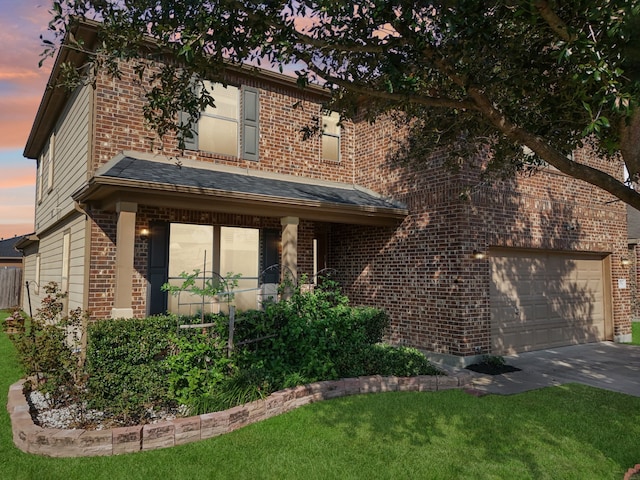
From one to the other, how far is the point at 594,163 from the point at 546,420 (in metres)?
9.29

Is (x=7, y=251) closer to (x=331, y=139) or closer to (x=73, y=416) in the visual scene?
(x=331, y=139)

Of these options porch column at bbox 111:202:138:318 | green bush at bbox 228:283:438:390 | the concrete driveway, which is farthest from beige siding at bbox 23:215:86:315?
the concrete driveway

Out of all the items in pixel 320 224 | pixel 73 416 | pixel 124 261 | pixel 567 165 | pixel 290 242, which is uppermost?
pixel 320 224

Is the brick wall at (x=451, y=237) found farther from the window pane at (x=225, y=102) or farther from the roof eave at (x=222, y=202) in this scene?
the window pane at (x=225, y=102)

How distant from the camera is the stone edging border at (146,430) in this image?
14.4 ft

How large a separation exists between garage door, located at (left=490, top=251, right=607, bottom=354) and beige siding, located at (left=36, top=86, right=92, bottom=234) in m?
9.32

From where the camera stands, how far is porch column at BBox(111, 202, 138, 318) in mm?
7266

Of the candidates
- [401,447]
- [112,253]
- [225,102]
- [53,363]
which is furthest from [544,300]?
[53,363]

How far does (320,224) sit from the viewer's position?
1266 centimetres

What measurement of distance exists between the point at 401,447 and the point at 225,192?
212 inches

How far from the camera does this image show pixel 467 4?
414cm

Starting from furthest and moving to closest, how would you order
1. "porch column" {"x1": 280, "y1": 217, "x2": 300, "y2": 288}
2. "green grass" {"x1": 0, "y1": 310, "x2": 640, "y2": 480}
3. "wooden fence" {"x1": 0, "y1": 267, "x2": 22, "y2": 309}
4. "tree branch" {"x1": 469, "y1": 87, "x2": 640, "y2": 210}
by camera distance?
"wooden fence" {"x1": 0, "y1": 267, "x2": 22, "y2": 309}, "porch column" {"x1": 280, "y1": 217, "x2": 300, "y2": 288}, "tree branch" {"x1": 469, "y1": 87, "x2": 640, "y2": 210}, "green grass" {"x1": 0, "y1": 310, "x2": 640, "y2": 480}

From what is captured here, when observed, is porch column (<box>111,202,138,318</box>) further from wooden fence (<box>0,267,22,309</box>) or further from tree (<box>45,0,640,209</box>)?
wooden fence (<box>0,267,22,309</box>)

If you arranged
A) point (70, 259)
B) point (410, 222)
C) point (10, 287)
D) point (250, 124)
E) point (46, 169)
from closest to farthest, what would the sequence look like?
point (70, 259) → point (410, 222) → point (250, 124) → point (46, 169) → point (10, 287)
